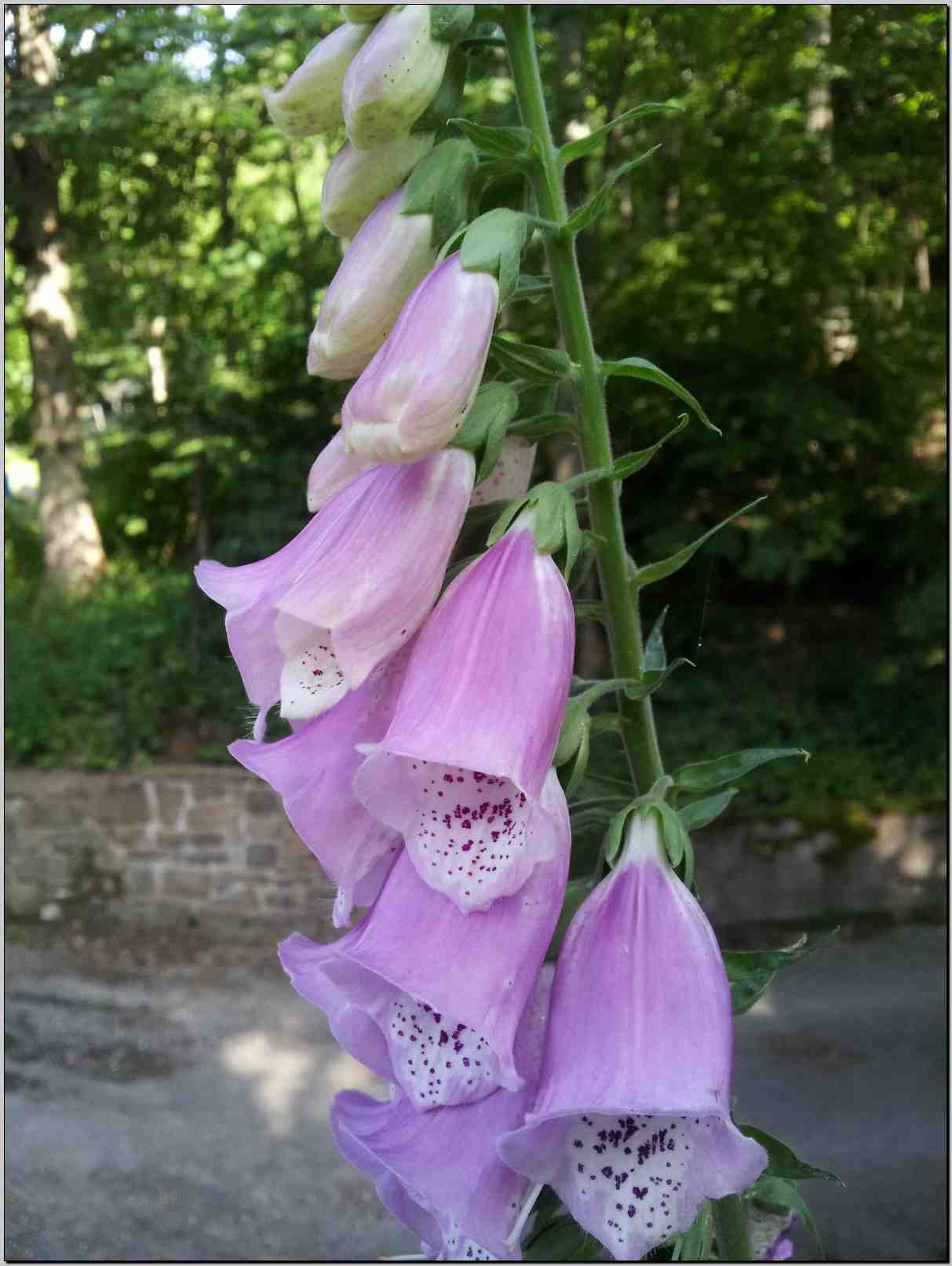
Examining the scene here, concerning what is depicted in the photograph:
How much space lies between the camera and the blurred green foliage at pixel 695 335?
3.58 m

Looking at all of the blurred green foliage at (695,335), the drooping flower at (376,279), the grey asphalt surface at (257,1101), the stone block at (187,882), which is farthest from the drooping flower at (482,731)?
the stone block at (187,882)

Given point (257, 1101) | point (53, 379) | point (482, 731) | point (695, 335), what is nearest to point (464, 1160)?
point (482, 731)

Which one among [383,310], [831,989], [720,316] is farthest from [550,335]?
[383,310]

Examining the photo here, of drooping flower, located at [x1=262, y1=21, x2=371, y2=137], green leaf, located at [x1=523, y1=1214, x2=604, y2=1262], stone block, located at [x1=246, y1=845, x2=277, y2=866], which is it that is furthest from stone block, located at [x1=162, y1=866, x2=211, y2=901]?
drooping flower, located at [x1=262, y1=21, x2=371, y2=137]

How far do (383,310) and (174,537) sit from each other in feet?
16.6

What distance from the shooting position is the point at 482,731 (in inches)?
18.5

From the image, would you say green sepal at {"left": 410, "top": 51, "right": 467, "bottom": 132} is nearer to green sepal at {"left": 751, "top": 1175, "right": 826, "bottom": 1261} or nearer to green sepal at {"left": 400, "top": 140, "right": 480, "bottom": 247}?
green sepal at {"left": 400, "top": 140, "right": 480, "bottom": 247}

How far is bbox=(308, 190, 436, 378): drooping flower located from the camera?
21.0 inches

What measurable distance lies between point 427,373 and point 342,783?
19cm

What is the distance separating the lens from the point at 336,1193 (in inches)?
104

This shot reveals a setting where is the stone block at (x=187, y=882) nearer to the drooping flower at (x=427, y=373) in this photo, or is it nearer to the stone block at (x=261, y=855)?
the stone block at (x=261, y=855)

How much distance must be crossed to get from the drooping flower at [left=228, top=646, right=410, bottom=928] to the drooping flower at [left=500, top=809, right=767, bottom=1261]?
105 mm

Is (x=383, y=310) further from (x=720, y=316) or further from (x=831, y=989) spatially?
(x=720, y=316)

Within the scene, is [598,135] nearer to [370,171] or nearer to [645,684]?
[370,171]
